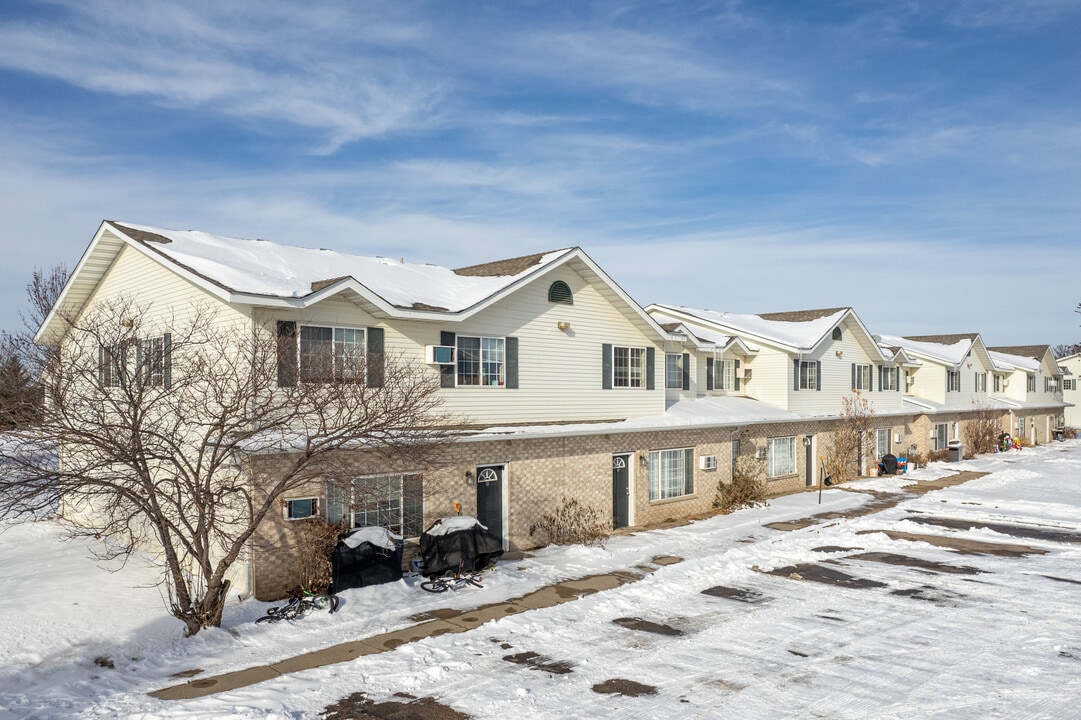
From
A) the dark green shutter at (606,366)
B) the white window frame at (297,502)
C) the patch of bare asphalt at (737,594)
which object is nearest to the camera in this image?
the white window frame at (297,502)

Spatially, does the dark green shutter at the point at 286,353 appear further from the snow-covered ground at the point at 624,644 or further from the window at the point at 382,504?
the snow-covered ground at the point at 624,644

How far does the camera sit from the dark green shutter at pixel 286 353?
13.0m

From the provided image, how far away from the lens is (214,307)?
13891mm

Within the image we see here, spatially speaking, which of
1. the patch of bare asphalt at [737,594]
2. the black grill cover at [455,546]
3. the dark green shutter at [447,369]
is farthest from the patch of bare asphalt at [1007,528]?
the dark green shutter at [447,369]

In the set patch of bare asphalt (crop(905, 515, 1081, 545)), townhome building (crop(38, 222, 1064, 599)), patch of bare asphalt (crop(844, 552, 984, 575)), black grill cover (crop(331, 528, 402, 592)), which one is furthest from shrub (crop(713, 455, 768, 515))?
black grill cover (crop(331, 528, 402, 592))

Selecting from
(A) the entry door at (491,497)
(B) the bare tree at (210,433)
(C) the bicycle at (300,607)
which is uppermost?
(B) the bare tree at (210,433)

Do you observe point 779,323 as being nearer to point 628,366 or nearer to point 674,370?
point 674,370

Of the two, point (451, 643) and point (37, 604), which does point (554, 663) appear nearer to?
point (451, 643)

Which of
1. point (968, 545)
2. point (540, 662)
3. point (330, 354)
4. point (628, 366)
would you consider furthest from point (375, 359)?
point (968, 545)

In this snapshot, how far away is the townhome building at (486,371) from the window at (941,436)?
14.2m

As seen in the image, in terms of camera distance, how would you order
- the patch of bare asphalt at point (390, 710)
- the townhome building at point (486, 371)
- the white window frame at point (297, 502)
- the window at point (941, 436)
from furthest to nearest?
the window at point (941, 436), the townhome building at point (486, 371), the white window frame at point (297, 502), the patch of bare asphalt at point (390, 710)

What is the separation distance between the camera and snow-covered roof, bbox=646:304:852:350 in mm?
28250

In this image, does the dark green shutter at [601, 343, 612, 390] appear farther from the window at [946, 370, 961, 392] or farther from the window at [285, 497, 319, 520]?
the window at [946, 370, 961, 392]

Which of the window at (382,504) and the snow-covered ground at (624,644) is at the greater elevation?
the window at (382,504)
